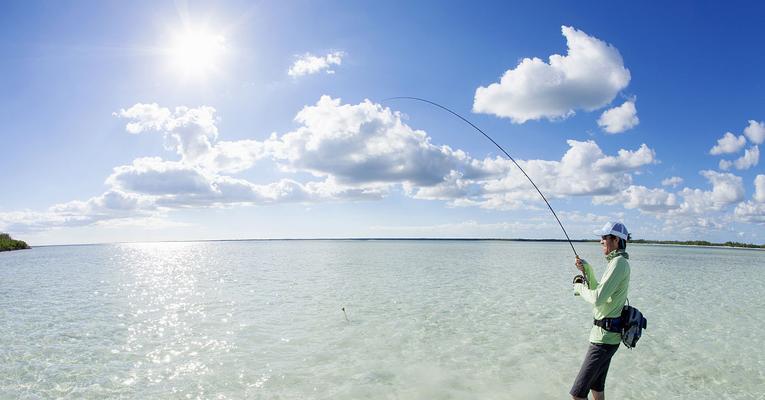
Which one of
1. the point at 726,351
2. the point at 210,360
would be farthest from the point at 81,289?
the point at 726,351

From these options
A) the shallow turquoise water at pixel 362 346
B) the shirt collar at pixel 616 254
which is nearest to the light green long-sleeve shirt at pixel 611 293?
the shirt collar at pixel 616 254

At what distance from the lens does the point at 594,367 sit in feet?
17.3

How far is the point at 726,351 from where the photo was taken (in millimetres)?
10195

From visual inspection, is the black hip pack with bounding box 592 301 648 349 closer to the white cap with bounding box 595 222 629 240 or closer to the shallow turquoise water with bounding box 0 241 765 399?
the white cap with bounding box 595 222 629 240

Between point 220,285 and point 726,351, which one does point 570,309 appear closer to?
point 726,351

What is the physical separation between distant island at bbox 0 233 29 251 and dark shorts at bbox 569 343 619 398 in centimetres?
10216

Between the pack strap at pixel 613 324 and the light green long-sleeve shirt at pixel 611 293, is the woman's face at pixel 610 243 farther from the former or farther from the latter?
the pack strap at pixel 613 324

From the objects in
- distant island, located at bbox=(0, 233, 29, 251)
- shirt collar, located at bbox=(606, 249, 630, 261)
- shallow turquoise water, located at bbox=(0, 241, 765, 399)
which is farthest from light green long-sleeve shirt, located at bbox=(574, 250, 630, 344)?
distant island, located at bbox=(0, 233, 29, 251)

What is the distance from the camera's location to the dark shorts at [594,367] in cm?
522

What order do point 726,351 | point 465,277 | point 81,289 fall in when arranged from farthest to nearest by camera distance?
point 465,277 < point 81,289 < point 726,351

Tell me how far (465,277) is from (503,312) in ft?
36.5

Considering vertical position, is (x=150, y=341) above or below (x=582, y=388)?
below

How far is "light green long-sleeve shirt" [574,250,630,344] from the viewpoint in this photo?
498 cm

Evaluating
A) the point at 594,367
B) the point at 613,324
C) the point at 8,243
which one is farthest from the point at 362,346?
the point at 8,243
